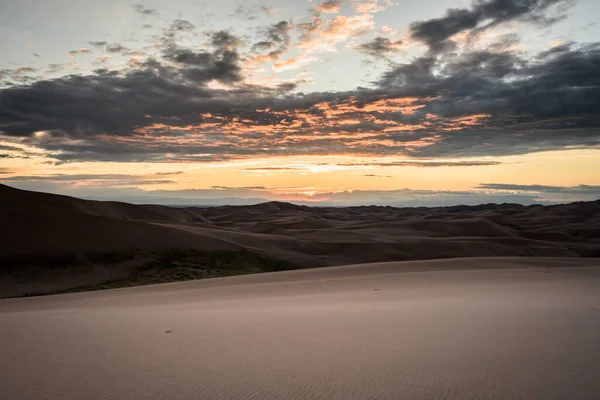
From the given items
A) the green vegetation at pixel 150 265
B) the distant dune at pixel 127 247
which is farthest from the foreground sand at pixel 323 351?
the distant dune at pixel 127 247

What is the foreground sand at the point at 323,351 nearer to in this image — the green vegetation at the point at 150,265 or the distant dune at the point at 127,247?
the green vegetation at the point at 150,265

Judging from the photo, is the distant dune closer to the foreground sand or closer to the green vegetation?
the green vegetation

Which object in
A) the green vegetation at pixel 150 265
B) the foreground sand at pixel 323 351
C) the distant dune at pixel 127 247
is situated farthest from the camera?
the distant dune at pixel 127 247

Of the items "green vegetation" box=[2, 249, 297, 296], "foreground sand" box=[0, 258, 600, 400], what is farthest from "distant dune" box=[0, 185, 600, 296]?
"foreground sand" box=[0, 258, 600, 400]

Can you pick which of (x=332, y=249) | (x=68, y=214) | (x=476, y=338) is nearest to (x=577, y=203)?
(x=332, y=249)

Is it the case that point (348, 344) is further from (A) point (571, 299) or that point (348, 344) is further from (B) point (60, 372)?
(A) point (571, 299)

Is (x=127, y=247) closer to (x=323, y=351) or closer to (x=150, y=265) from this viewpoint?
(x=150, y=265)

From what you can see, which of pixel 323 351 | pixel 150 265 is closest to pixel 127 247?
pixel 150 265

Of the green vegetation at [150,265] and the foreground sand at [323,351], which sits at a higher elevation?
the foreground sand at [323,351]
